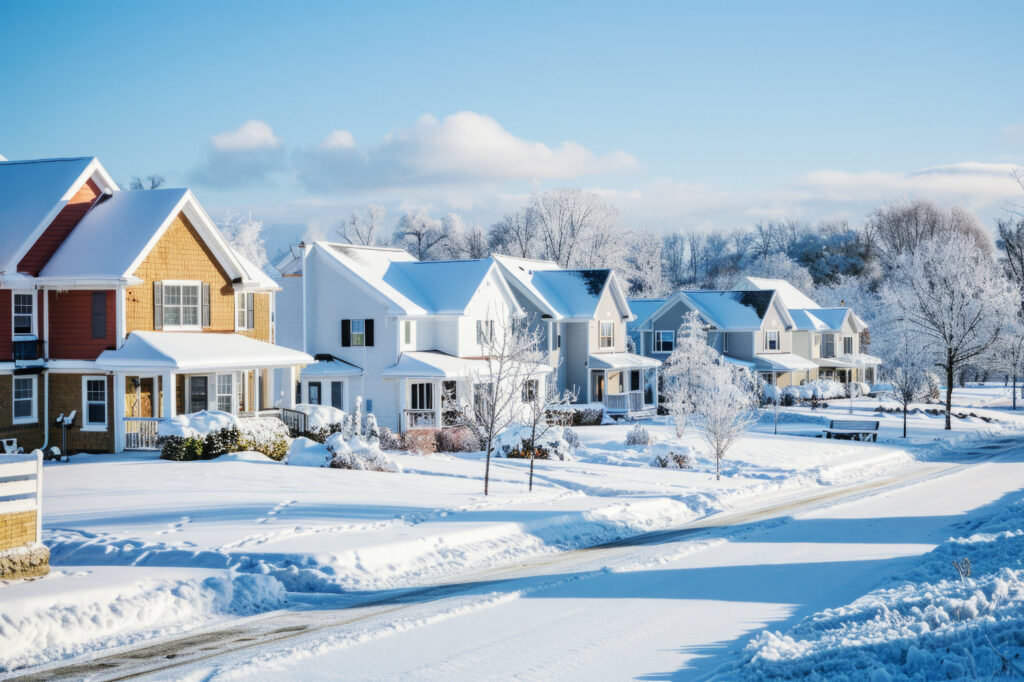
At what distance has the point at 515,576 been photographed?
1597 centimetres

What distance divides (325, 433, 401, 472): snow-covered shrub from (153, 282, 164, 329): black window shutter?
7562mm

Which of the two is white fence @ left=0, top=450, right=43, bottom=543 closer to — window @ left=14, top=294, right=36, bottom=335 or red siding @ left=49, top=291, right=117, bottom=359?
red siding @ left=49, top=291, right=117, bottom=359

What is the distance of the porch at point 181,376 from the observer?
28766 mm

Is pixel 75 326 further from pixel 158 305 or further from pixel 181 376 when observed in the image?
pixel 181 376

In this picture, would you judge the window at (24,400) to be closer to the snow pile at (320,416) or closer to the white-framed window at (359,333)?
the snow pile at (320,416)

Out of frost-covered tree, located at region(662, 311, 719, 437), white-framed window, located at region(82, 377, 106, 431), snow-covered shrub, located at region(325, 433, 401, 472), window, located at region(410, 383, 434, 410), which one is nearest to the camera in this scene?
snow-covered shrub, located at region(325, 433, 401, 472)

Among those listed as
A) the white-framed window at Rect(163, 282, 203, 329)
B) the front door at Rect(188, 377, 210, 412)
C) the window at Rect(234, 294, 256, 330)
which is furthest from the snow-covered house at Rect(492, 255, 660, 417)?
the front door at Rect(188, 377, 210, 412)

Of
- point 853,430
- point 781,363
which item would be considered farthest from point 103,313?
point 781,363

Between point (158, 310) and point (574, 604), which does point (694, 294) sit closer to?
point (158, 310)

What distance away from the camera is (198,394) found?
3222cm

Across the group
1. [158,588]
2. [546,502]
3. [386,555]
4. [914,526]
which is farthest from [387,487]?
[914,526]

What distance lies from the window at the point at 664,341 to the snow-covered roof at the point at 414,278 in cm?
1999

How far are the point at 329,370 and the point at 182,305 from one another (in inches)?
412

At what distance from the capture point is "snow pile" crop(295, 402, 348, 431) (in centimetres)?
3397
